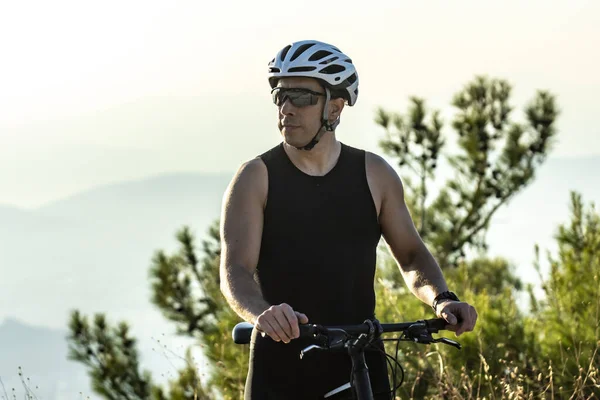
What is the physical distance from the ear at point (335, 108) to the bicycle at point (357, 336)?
33.3 inches

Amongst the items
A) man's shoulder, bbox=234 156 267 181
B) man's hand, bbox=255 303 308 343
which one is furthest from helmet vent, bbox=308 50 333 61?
man's hand, bbox=255 303 308 343

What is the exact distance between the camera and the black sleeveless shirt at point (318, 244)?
3760 millimetres

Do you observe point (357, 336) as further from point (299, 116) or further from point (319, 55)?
point (319, 55)

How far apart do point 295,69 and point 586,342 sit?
4500 mm

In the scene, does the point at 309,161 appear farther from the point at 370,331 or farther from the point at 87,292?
the point at 87,292

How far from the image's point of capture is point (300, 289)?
12.3ft

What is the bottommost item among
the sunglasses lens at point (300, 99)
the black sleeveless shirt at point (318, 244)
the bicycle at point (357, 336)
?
the bicycle at point (357, 336)

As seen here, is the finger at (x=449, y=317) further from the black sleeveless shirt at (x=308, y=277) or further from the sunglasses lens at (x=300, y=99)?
the sunglasses lens at (x=300, y=99)

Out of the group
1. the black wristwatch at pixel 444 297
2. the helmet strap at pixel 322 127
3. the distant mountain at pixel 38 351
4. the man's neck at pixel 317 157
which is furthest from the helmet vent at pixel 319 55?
the distant mountain at pixel 38 351

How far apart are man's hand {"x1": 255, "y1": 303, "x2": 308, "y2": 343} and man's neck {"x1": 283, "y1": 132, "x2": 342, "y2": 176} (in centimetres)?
94

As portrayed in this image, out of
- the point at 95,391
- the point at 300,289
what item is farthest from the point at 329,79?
the point at 95,391

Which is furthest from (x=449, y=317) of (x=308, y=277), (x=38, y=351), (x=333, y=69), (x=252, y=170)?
(x=38, y=351)

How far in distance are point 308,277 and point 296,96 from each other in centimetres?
58

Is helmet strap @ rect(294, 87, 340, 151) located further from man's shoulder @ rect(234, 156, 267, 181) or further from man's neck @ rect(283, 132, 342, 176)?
man's shoulder @ rect(234, 156, 267, 181)
